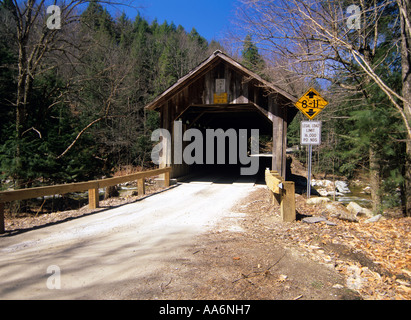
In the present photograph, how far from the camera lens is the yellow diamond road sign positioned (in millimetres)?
7289

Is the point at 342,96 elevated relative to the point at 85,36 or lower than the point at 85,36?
lower

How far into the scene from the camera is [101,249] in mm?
4172

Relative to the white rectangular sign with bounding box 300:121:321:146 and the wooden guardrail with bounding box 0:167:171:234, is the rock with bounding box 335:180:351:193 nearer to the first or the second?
the white rectangular sign with bounding box 300:121:321:146

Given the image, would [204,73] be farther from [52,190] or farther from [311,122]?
[52,190]

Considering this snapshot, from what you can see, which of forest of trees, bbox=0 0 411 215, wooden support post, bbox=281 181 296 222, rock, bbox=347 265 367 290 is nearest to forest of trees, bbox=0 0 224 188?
forest of trees, bbox=0 0 411 215

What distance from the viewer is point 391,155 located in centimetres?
745

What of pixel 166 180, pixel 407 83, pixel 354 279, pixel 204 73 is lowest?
pixel 354 279

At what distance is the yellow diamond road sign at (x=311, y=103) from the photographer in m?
7.29

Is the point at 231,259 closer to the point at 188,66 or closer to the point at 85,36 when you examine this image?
the point at 85,36

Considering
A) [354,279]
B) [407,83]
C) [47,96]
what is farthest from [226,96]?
[354,279]

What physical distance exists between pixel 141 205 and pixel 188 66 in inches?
1227

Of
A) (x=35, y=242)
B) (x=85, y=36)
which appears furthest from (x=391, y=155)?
(x=85, y=36)

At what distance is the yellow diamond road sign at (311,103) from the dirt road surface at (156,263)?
335cm

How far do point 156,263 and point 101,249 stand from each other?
113 centimetres
